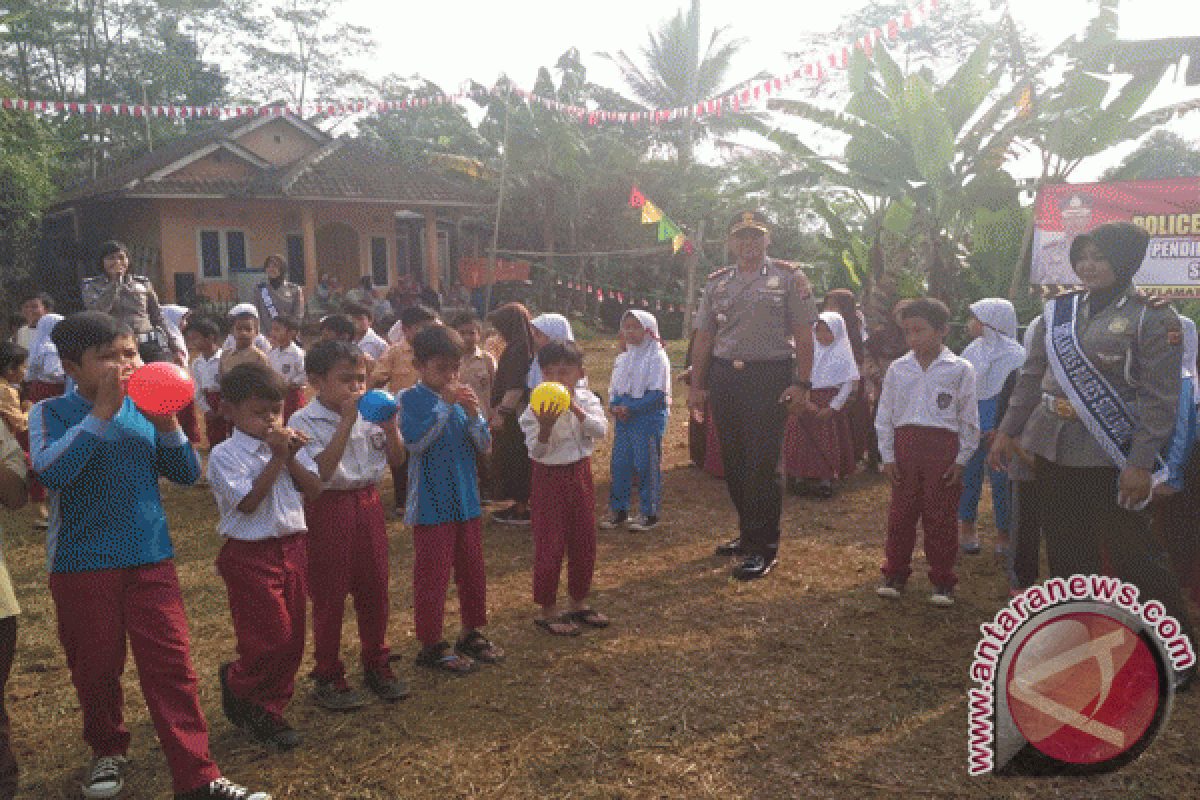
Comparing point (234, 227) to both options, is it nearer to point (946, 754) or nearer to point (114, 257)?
point (114, 257)

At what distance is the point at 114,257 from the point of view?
780 centimetres

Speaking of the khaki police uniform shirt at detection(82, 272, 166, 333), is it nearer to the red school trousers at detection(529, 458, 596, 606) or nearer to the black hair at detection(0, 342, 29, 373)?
the black hair at detection(0, 342, 29, 373)

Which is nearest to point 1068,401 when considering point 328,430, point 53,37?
point 328,430

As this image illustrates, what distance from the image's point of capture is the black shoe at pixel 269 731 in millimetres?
3422

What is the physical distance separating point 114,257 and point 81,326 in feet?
18.3

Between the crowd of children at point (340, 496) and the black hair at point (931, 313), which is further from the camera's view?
the black hair at point (931, 313)

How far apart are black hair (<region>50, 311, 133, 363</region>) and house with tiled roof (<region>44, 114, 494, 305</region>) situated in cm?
2057

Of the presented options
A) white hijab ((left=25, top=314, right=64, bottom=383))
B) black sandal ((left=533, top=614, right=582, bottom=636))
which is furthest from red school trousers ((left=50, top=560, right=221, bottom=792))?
white hijab ((left=25, top=314, right=64, bottom=383))

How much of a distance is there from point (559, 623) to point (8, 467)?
2.54 metres

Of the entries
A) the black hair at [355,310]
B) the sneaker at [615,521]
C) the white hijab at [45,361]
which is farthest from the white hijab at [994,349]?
the white hijab at [45,361]

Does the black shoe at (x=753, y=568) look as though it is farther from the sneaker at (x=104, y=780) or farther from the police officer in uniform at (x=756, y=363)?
the sneaker at (x=104, y=780)

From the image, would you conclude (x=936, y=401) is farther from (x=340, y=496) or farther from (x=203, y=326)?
(x=203, y=326)

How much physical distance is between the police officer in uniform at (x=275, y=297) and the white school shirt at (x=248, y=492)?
5674 millimetres

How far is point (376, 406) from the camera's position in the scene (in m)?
3.56
